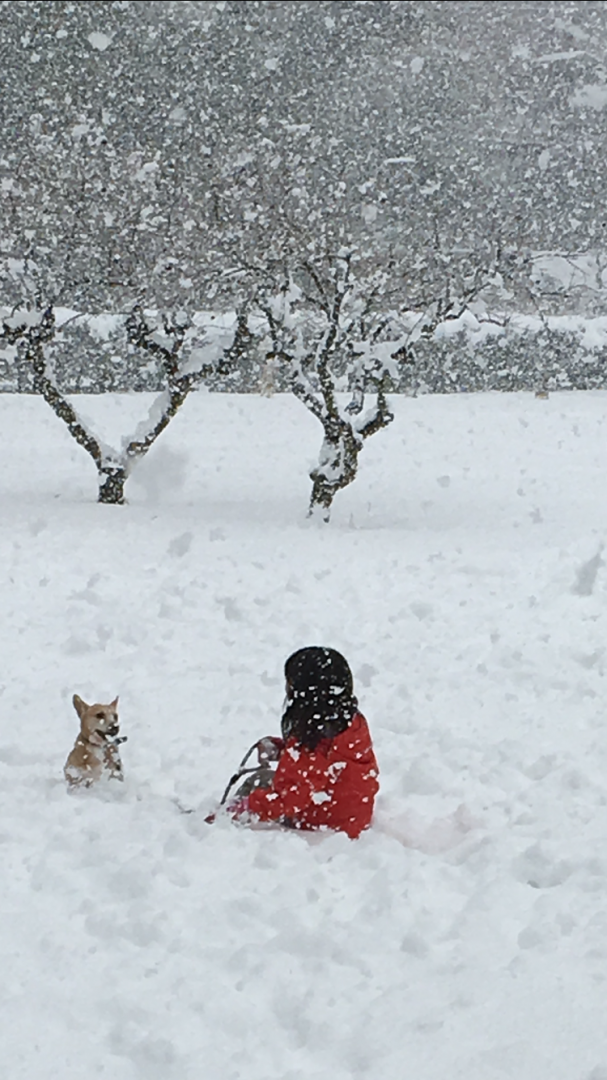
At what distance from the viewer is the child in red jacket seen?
15.2 ft

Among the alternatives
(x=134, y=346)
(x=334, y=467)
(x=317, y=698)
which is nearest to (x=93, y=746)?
(x=317, y=698)

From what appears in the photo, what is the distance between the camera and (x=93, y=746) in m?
5.15

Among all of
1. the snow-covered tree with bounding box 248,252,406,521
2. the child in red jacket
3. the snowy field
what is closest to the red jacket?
the child in red jacket

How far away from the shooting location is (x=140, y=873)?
14.1 ft

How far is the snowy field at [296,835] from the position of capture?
11.4ft

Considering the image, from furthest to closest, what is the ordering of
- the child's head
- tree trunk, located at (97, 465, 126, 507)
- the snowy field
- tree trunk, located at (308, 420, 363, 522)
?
1. tree trunk, located at (97, 465, 126, 507)
2. tree trunk, located at (308, 420, 363, 522)
3. the child's head
4. the snowy field

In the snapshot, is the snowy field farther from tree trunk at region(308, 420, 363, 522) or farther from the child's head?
the child's head

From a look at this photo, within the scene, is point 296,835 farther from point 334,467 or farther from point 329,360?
point 329,360

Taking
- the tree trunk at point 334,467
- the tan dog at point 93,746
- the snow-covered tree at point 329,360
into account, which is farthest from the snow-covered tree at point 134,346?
the tan dog at point 93,746

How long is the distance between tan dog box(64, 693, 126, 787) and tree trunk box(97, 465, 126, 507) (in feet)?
24.6

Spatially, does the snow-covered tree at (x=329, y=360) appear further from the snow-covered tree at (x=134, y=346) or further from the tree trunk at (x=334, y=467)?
the snow-covered tree at (x=134, y=346)

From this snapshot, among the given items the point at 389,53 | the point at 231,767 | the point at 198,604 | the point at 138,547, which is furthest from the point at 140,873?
the point at 389,53

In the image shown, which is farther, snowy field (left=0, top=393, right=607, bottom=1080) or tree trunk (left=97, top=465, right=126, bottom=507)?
tree trunk (left=97, top=465, right=126, bottom=507)

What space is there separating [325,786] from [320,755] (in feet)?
0.47
